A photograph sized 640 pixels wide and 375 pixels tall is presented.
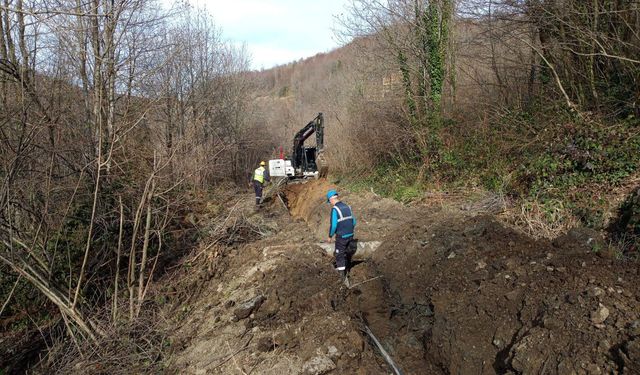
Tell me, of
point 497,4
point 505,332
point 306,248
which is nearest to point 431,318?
point 505,332

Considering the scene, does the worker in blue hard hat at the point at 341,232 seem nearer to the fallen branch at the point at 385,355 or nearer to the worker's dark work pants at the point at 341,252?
the worker's dark work pants at the point at 341,252

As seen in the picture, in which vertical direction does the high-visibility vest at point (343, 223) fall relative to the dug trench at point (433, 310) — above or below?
above

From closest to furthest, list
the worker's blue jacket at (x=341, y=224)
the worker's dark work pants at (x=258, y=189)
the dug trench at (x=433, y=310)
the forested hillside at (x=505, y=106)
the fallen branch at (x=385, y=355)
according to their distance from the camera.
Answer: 1. the dug trench at (x=433, y=310)
2. the fallen branch at (x=385, y=355)
3. the worker's blue jacket at (x=341, y=224)
4. the forested hillside at (x=505, y=106)
5. the worker's dark work pants at (x=258, y=189)

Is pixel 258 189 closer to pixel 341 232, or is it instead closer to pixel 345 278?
pixel 341 232

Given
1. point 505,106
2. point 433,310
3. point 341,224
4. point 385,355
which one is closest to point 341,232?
point 341,224

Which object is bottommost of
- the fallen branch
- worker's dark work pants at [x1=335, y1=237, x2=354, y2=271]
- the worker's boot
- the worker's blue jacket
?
the fallen branch

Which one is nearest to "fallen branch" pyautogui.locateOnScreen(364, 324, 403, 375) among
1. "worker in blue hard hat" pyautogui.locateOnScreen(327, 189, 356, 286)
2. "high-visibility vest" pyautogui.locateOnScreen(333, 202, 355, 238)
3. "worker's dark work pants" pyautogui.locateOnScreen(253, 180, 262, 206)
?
"worker in blue hard hat" pyautogui.locateOnScreen(327, 189, 356, 286)

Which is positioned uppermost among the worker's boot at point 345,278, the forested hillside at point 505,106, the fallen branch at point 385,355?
the forested hillside at point 505,106

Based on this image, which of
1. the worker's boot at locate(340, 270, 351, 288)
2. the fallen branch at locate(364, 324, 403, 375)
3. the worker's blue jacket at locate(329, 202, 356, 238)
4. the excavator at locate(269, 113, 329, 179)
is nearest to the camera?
the fallen branch at locate(364, 324, 403, 375)

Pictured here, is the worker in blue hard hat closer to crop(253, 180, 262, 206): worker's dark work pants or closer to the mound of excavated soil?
the mound of excavated soil

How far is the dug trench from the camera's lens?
418 cm

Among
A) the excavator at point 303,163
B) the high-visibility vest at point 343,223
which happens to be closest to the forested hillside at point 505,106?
the excavator at point 303,163

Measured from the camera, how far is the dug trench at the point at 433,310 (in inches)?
165

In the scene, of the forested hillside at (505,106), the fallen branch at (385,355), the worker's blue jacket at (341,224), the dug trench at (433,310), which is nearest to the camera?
the dug trench at (433,310)
